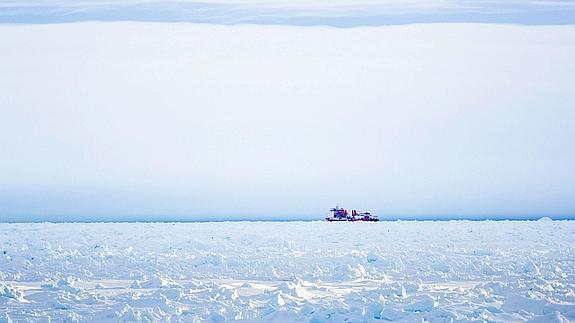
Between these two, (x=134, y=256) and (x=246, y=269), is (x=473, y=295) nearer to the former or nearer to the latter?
(x=246, y=269)

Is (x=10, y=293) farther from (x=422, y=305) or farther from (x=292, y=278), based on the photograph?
(x=422, y=305)

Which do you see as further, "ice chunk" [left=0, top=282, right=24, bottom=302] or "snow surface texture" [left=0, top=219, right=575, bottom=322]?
"ice chunk" [left=0, top=282, right=24, bottom=302]

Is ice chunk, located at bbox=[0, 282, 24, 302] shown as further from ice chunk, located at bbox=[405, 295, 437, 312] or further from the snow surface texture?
ice chunk, located at bbox=[405, 295, 437, 312]

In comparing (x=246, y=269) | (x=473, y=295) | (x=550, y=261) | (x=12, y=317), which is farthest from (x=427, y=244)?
(x=12, y=317)

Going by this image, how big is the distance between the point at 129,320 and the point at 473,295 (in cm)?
536

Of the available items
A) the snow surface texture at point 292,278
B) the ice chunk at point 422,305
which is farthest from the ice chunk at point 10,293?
the ice chunk at point 422,305

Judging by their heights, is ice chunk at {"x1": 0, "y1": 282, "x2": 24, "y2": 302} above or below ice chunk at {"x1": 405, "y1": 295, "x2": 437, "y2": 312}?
above

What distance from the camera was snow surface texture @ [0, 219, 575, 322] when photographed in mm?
11922

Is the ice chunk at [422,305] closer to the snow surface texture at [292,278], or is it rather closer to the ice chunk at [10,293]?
the snow surface texture at [292,278]

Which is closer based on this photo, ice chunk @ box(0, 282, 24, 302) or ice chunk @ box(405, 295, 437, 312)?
ice chunk @ box(405, 295, 437, 312)

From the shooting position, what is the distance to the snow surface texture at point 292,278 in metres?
11.9

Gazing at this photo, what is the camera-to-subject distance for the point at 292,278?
1609 cm

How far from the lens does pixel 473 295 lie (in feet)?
42.1

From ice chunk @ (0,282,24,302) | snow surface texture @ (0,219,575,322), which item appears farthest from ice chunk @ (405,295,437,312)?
ice chunk @ (0,282,24,302)
